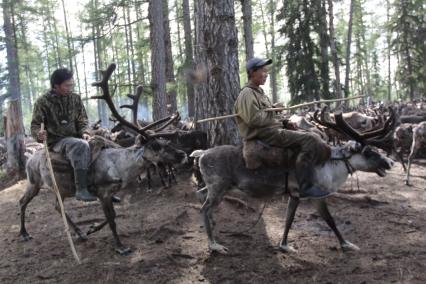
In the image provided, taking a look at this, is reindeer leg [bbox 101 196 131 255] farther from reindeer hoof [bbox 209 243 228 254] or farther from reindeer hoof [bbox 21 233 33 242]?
reindeer hoof [bbox 21 233 33 242]

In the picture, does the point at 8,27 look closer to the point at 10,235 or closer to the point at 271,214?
the point at 10,235

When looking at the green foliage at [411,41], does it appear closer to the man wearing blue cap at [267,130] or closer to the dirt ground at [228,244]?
the dirt ground at [228,244]

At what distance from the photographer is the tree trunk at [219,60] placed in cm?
785

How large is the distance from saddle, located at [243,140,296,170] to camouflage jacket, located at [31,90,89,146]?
107 inches

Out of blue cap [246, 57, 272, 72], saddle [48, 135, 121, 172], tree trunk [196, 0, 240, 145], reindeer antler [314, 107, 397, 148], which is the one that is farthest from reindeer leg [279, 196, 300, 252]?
saddle [48, 135, 121, 172]

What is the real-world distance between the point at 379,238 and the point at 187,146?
5.27 metres

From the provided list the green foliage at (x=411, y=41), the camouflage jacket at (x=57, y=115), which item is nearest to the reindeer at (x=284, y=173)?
the camouflage jacket at (x=57, y=115)

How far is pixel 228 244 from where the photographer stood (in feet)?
21.2

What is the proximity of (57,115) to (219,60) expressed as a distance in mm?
2921

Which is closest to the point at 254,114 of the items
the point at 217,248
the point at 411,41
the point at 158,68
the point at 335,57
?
the point at 217,248

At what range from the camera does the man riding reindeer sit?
634 cm

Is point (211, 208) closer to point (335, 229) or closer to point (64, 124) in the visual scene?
point (335, 229)

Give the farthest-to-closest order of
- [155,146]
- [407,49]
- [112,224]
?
1. [407,49]
2. [155,146]
3. [112,224]

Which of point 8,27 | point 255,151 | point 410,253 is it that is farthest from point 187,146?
point 8,27
